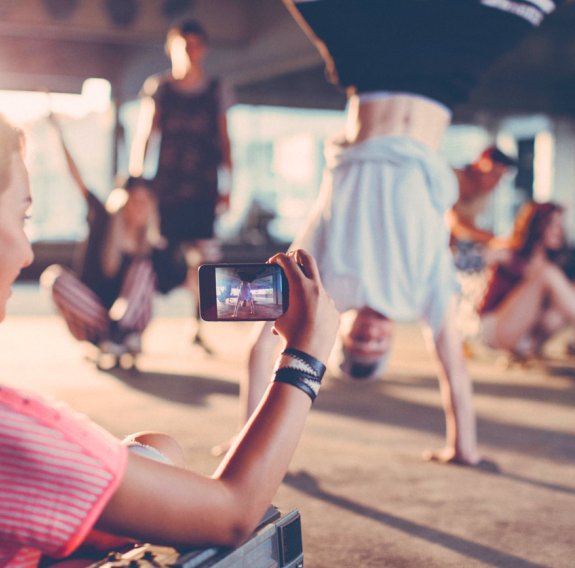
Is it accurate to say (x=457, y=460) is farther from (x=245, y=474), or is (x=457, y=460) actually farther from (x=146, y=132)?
(x=146, y=132)

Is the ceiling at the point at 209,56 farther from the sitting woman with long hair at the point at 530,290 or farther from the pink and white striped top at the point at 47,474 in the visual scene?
the pink and white striped top at the point at 47,474

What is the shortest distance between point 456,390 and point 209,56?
372 inches

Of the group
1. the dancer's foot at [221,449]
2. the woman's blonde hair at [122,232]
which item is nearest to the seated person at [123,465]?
the dancer's foot at [221,449]

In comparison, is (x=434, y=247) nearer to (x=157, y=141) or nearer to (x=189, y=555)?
(x=189, y=555)

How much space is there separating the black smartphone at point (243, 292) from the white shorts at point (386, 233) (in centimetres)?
124

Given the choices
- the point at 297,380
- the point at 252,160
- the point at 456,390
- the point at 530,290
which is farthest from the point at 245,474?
the point at 252,160

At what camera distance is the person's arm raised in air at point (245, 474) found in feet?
2.48

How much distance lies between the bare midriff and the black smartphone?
55.2 inches

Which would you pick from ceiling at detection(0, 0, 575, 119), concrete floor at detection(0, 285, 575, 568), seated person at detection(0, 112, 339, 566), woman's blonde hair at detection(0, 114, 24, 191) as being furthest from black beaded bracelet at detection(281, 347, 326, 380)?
ceiling at detection(0, 0, 575, 119)

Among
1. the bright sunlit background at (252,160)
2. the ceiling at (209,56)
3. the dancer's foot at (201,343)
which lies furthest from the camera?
the bright sunlit background at (252,160)

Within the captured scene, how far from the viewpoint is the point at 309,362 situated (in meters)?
0.88

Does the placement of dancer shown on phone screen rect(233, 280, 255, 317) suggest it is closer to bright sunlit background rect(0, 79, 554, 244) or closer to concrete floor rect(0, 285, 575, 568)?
concrete floor rect(0, 285, 575, 568)

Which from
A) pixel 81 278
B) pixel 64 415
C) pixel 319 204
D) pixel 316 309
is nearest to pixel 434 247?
pixel 319 204

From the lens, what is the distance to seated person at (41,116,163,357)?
4.04 metres
